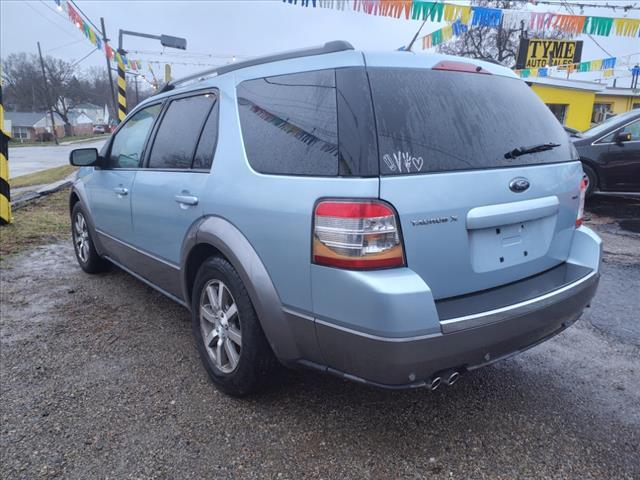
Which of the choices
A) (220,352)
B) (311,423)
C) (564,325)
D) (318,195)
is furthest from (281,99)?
(564,325)

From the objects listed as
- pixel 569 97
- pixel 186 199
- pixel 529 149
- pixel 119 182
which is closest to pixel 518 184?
pixel 529 149

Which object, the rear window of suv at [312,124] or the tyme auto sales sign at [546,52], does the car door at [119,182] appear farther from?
the tyme auto sales sign at [546,52]

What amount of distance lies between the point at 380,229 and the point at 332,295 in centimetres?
33

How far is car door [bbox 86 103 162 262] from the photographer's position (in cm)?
362

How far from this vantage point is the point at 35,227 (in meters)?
6.79

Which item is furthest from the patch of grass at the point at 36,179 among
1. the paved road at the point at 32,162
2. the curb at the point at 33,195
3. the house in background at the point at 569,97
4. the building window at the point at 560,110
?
the building window at the point at 560,110

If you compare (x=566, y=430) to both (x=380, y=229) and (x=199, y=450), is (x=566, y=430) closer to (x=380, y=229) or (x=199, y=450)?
(x=380, y=229)

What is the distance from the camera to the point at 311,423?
2416mm

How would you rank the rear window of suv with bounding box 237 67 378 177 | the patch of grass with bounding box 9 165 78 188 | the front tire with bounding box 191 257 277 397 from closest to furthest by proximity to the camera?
the rear window of suv with bounding box 237 67 378 177, the front tire with bounding box 191 257 277 397, the patch of grass with bounding box 9 165 78 188

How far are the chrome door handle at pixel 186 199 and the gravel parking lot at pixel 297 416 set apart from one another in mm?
1044

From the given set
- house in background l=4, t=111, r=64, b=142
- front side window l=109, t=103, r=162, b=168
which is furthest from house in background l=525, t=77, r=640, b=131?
house in background l=4, t=111, r=64, b=142

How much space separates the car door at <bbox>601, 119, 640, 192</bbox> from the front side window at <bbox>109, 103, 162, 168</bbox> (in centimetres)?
709

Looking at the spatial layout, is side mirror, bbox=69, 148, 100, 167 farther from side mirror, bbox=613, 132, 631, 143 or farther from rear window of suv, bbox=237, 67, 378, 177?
side mirror, bbox=613, 132, 631, 143

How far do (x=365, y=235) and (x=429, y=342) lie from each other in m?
0.49
